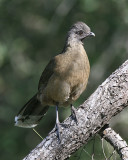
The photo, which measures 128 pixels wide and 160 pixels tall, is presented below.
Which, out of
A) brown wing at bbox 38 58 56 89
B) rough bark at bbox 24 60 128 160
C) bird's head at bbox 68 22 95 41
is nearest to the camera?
rough bark at bbox 24 60 128 160

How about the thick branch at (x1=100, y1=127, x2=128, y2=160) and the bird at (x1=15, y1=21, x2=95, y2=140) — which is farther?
the bird at (x1=15, y1=21, x2=95, y2=140)

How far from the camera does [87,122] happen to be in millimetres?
5309

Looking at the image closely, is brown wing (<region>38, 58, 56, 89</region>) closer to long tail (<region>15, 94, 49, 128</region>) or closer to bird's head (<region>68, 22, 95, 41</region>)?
long tail (<region>15, 94, 49, 128</region>)

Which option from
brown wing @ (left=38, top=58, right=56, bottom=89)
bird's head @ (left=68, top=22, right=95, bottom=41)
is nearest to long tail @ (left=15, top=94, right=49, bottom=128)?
brown wing @ (left=38, top=58, right=56, bottom=89)

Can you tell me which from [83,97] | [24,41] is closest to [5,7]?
[24,41]

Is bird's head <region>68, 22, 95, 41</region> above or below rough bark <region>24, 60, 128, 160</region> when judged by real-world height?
above

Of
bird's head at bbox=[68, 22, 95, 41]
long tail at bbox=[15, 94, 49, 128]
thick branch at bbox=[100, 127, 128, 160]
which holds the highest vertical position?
bird's head at bbox=[68, 22, 95, 41]

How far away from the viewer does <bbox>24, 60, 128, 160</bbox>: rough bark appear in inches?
207

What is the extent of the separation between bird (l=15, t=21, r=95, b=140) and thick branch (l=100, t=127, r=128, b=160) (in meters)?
0.61

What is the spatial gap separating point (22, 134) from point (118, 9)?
10.5 ft

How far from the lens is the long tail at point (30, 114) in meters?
6.80

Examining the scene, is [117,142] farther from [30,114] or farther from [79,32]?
[79,32]

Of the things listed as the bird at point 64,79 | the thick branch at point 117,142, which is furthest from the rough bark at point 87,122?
the bird at point 64,79

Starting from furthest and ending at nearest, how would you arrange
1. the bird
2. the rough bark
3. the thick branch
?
1. the bird
2. the thick branch
3. the rough bark
